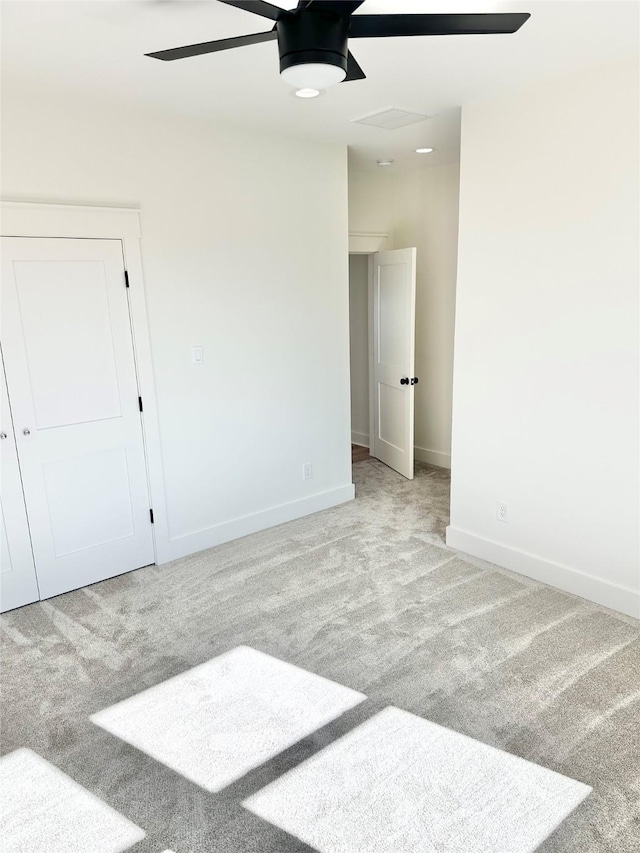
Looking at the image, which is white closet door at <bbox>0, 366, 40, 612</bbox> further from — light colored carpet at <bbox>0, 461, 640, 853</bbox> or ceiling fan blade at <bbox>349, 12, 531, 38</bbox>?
ceiling fan blade at <bbox>349, 12, 531, 38</bbox>

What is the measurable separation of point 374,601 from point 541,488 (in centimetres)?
111

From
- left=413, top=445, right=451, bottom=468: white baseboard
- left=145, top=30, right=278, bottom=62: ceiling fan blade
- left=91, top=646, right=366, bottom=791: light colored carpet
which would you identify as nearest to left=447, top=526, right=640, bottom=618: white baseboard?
left=91, top=646, right=366, bottom=791: light colored carpet

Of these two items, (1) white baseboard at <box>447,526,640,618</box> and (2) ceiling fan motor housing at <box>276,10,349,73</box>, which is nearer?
(2) ceiling fan motor housing at <box>276,10,349,73</box>

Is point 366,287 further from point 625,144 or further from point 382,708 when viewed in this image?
point 382,708

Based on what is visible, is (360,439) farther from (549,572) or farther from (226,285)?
(549,572)

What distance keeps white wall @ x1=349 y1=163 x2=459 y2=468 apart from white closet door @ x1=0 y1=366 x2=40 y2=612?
135 inches

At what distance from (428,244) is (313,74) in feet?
12.5

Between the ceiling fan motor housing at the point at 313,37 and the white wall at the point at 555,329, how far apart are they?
5.50 ft

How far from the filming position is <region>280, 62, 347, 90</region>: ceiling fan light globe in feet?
5.47

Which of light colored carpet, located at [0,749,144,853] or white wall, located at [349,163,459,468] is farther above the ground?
white wall, located at [349,163,459,468]

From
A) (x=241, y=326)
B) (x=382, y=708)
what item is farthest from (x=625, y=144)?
(x=382, y=708)

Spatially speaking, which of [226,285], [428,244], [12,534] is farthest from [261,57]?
[428,244]

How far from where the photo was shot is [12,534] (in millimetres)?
3150

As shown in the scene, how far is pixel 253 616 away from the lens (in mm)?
3104
